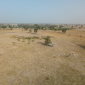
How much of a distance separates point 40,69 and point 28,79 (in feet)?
6.18

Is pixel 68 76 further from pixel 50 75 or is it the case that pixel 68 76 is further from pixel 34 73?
pixel 34 73

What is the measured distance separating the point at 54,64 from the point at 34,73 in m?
3.04

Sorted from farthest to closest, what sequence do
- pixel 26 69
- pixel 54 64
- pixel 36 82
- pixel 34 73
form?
1. pixel 54 64
2. pixel 26 69
3. pixel 34 73
4. pixel 36 82

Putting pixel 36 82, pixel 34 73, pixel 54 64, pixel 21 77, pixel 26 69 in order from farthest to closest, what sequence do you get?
pixel 54 64 < pixel 26 69 < pixel 34 73 < pixel 21 77 < pixel 36 82

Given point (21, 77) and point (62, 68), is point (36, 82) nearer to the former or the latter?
point (21, 77)

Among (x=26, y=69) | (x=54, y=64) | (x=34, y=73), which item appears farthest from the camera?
(x=54, y=64)

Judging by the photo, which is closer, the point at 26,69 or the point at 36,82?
the point at 36,82

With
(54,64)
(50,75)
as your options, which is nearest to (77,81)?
(50,75)

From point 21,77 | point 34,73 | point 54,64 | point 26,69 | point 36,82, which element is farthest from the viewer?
point 54,64

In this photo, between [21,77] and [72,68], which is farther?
[72,68]

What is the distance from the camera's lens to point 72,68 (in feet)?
28.0

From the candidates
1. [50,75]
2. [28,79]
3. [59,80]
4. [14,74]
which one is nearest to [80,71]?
[59,80]

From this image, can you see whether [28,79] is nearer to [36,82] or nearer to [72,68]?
[36,82]

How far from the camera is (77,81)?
6625 millimetres
